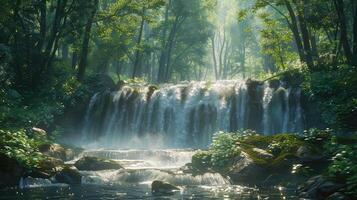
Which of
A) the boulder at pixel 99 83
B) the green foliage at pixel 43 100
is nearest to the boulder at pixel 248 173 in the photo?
the green foliage at pixel 43 100

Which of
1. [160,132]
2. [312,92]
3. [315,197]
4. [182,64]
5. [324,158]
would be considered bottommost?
[315,197]

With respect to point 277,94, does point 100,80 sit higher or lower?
higher

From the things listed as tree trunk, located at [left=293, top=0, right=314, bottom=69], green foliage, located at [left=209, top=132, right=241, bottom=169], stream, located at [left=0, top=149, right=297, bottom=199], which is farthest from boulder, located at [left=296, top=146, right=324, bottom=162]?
tree trunk, located at [left=293, top=0, right=314, bottom=69]

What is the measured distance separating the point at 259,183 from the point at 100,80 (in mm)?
21116

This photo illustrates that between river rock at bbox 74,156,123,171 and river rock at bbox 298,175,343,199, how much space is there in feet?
28.8

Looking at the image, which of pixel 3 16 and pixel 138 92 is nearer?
pixel 3 16

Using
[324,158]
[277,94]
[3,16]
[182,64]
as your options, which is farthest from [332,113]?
[182,64]

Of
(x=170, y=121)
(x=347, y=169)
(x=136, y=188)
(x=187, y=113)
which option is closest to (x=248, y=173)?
(x=136, y=188)

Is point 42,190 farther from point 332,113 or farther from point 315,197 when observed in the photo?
point 332,113

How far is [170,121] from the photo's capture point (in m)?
29.5

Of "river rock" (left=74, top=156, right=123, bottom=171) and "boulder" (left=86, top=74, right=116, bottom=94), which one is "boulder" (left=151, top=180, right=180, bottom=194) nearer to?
"river rock" (left=74, top=156, right=123, bottom=171)

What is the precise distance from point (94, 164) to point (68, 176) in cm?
288

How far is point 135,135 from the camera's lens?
1185 inches

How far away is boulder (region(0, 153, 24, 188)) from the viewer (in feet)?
44.6
